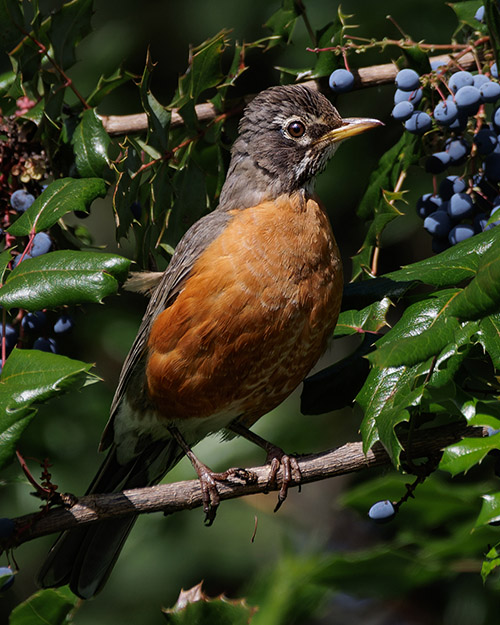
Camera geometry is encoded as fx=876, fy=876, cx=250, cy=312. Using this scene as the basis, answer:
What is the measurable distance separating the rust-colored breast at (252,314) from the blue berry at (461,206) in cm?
43

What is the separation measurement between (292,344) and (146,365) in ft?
1.90

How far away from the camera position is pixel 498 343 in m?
1.97

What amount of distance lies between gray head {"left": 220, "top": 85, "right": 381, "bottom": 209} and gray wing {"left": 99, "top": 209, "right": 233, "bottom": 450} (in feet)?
0.43

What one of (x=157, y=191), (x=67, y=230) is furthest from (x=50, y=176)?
(x=157, y=191)

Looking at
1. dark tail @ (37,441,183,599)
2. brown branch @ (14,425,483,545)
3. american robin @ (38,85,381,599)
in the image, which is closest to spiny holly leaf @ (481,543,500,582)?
brown branch @ (14,425,483,545)

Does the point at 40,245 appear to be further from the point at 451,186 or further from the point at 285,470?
the point at 451,186

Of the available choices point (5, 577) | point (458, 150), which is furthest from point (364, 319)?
point (5, 577)

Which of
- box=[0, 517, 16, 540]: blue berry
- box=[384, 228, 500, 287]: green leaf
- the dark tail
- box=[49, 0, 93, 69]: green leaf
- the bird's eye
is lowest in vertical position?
the dark tail

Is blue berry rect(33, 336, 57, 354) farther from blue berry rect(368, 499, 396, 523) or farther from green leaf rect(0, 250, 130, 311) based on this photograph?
blue berry rect(368, 499, 396, 523)

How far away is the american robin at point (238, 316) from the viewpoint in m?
2.80

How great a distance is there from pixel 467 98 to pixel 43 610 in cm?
184

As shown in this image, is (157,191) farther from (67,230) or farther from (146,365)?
(146,365)

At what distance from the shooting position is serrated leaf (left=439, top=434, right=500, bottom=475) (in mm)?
1930

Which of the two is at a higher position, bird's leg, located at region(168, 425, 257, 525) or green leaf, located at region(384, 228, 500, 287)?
green leaf, located at region(384, 228, 500, 287)
